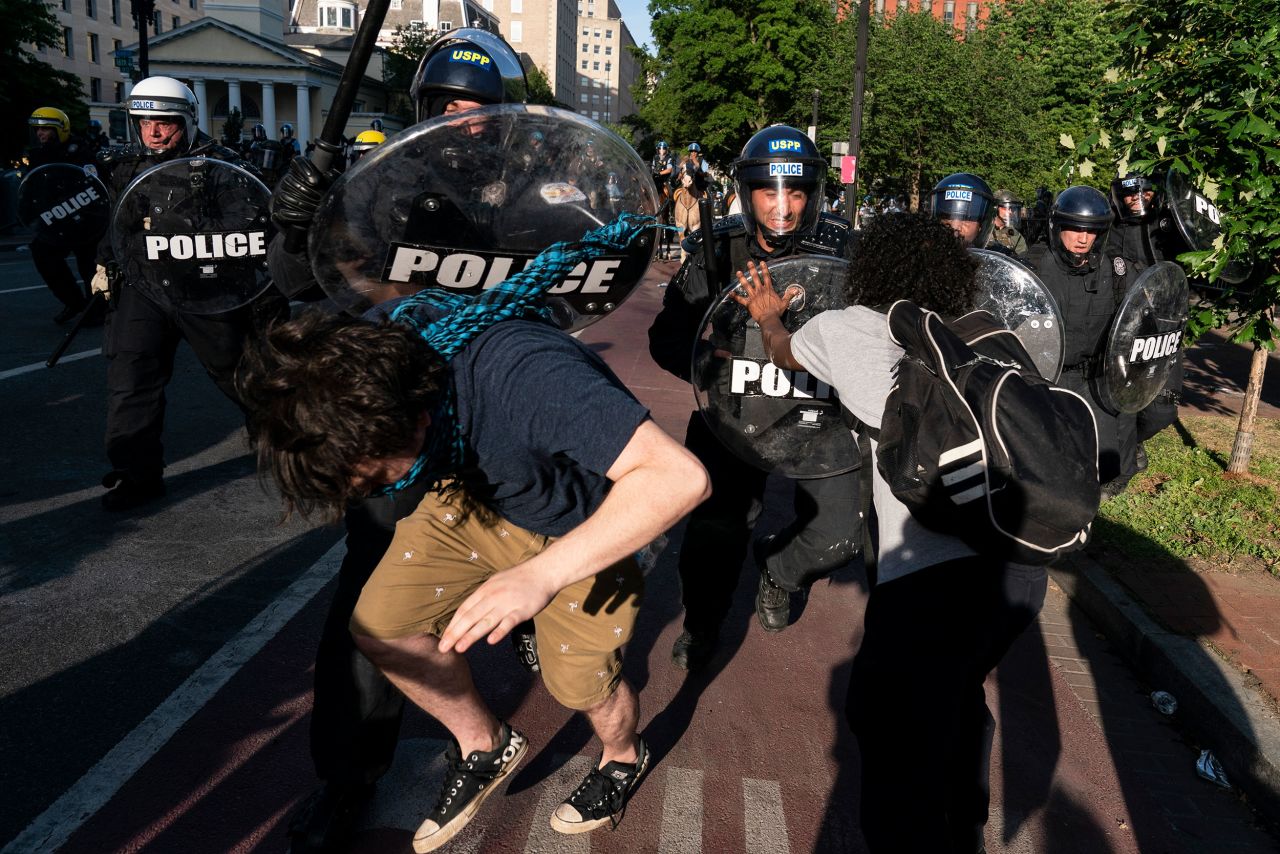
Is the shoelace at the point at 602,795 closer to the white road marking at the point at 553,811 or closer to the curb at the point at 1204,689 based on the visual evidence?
the white road marking at the point at 553,811

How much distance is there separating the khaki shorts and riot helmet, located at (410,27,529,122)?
121 cm

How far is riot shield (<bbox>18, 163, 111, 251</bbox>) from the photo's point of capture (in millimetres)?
6707

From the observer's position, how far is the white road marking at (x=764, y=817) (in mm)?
2873

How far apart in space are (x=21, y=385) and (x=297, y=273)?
6.19 metres

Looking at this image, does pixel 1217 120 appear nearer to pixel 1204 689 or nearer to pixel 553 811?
pixel 1204 689

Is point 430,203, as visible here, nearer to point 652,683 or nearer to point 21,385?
point 652,683

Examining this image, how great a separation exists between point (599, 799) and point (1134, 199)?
17.2 ft

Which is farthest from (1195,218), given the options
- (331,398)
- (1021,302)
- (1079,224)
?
(331,398)

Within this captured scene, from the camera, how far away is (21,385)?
25.4ft

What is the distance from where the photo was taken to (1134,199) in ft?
20.7

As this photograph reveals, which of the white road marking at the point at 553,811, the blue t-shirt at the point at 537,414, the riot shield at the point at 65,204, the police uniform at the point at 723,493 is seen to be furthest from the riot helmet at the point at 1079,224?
the riot shield at the point at 65,204

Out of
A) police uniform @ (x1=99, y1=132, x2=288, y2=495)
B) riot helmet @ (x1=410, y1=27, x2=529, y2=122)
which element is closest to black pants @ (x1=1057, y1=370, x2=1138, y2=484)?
riot helmet @ (x1=410, y1=27, x2=529, y2=122)

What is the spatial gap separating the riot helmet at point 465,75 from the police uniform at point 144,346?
2.31 meters

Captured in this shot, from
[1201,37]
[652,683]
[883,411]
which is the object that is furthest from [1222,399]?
[883,411]
